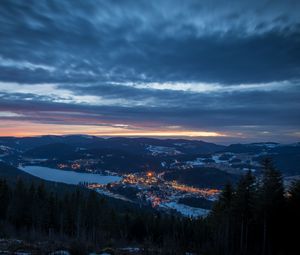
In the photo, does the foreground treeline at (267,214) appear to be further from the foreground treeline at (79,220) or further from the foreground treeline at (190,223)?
the foreground treeline at (79,220)

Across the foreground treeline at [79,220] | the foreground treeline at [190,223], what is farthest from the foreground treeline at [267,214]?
the foreground treeline at [79,220]

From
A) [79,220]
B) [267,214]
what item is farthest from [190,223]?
[267,214]

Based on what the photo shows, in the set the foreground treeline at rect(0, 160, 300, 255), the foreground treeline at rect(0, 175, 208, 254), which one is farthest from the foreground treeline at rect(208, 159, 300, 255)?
the foreground treeline at rect(0, 175, 208, 254)

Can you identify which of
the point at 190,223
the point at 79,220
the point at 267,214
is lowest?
the point at 190,223

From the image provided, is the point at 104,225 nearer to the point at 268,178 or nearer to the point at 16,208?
the point at 16,208

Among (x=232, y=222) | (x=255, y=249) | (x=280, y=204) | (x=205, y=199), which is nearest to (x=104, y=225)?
(x=232, y=222)

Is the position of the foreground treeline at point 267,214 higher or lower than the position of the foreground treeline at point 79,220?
higher

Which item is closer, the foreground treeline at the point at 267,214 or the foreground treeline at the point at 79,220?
the foreground treeline at the point at 267,214

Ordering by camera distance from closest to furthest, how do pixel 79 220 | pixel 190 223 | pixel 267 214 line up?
pixel 267 214 < pixel 79 220 < pixel 190 223

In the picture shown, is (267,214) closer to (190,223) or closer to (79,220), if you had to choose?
(190,223)
